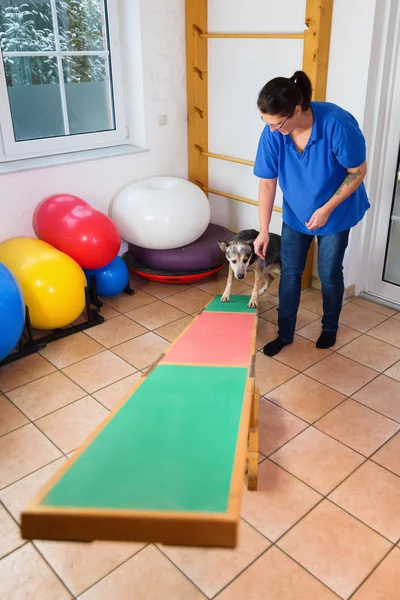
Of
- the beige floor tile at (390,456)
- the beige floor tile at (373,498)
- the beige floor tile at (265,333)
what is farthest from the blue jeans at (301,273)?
the beige floor tile at (373,498)

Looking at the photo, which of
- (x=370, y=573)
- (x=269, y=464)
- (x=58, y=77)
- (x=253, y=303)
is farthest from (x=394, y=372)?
(x=58, y=77)

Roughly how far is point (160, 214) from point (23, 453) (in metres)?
1.67

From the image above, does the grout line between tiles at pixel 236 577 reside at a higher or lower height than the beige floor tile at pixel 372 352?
higher

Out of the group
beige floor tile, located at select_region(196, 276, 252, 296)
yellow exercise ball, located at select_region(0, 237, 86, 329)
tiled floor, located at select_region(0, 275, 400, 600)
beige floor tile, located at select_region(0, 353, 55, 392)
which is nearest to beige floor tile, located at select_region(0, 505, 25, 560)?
tiled floor, located at select_region(0, 275, 400, 600)

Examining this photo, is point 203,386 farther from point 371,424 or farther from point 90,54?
point 90,54

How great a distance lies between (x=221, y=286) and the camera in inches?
139

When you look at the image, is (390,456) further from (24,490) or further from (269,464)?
(24,490)

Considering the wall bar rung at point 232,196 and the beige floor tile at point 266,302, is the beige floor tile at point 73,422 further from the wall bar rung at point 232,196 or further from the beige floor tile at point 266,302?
the wall bar rung at point 232,196

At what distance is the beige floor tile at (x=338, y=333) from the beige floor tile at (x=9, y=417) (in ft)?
4.98

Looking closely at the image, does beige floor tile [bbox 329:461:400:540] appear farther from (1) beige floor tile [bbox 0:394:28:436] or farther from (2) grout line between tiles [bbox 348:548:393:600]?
(1) beige floor tile [bbox 0:394:28:436]

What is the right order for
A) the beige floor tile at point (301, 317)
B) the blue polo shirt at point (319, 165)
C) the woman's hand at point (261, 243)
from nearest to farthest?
the blue polo shirt at point (319, 165) → the woman's hand at point (261, 243) → the beige floor tile at point (301, 317)

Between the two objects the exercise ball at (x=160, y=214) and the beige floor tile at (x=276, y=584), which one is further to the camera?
the exercise ball at (x=160, y=214)

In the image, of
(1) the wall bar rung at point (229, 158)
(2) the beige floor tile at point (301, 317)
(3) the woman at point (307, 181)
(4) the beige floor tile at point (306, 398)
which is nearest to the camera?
(3) the woman at point (307, 181)

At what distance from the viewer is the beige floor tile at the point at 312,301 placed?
10.5 ft
